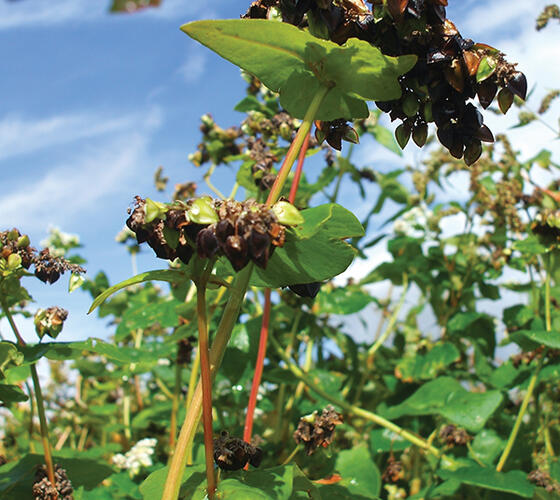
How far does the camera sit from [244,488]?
751 mm

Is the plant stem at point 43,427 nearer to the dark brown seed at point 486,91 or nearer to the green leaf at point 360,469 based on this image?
the green leaf at point 360,469

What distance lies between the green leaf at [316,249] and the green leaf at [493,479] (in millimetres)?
951

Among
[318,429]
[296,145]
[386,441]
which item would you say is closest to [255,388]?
[318,429]

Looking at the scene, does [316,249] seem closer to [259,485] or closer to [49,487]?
[259,485]

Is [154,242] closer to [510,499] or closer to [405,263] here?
[510,499]

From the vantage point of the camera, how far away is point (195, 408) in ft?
2.44

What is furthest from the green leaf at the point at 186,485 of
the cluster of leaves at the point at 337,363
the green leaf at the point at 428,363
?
the green leaf at the point at 428,363

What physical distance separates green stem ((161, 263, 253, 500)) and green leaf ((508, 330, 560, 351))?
1.11 metres

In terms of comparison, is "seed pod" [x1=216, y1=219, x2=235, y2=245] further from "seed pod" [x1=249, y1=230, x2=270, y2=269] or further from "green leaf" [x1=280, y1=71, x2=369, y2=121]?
"green leaf" [x1=280, y1=71, x2=369, y2=121]

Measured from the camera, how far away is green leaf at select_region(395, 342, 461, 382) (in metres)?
2.28

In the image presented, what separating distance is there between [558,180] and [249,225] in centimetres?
236

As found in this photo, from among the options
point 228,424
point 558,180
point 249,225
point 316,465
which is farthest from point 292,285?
point 558,180

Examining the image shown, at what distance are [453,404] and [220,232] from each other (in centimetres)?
135

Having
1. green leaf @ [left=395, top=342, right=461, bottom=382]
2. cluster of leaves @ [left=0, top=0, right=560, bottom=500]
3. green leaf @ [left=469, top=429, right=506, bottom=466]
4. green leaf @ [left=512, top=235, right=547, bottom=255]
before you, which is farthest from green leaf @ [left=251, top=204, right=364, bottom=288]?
green leaf @ [left=395, top=342, right=461, bottom=382]
